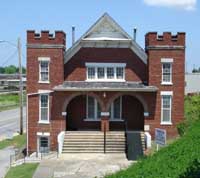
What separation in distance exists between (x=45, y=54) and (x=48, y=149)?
6083 mm

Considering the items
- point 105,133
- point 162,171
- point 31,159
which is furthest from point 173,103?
point 162,171

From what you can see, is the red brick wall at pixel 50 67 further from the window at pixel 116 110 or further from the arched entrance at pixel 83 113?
the window at pixel 116 110

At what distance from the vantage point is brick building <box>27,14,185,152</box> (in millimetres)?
33438

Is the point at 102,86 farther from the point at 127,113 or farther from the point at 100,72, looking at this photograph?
the point at 127,113

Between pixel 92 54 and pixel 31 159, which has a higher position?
pixel 92 54

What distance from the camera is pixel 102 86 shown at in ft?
109

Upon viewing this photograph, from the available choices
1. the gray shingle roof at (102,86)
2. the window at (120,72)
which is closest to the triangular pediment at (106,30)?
the window at (120,72)

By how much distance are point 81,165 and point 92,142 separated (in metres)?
4.70

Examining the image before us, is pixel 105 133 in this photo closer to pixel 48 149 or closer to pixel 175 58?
pixel 48 149

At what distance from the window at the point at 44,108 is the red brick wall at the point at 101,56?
1.99m

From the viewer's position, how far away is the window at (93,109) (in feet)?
115

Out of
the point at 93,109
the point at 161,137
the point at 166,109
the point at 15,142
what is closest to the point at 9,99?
the point at 15,142

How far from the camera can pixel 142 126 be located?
35.2 meters

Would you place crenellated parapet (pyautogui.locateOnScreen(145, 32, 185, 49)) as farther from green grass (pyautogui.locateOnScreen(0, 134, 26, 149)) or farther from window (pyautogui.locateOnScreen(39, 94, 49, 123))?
green grass (pyautogui.locateOnScreen(0, 134, 26, 149))
